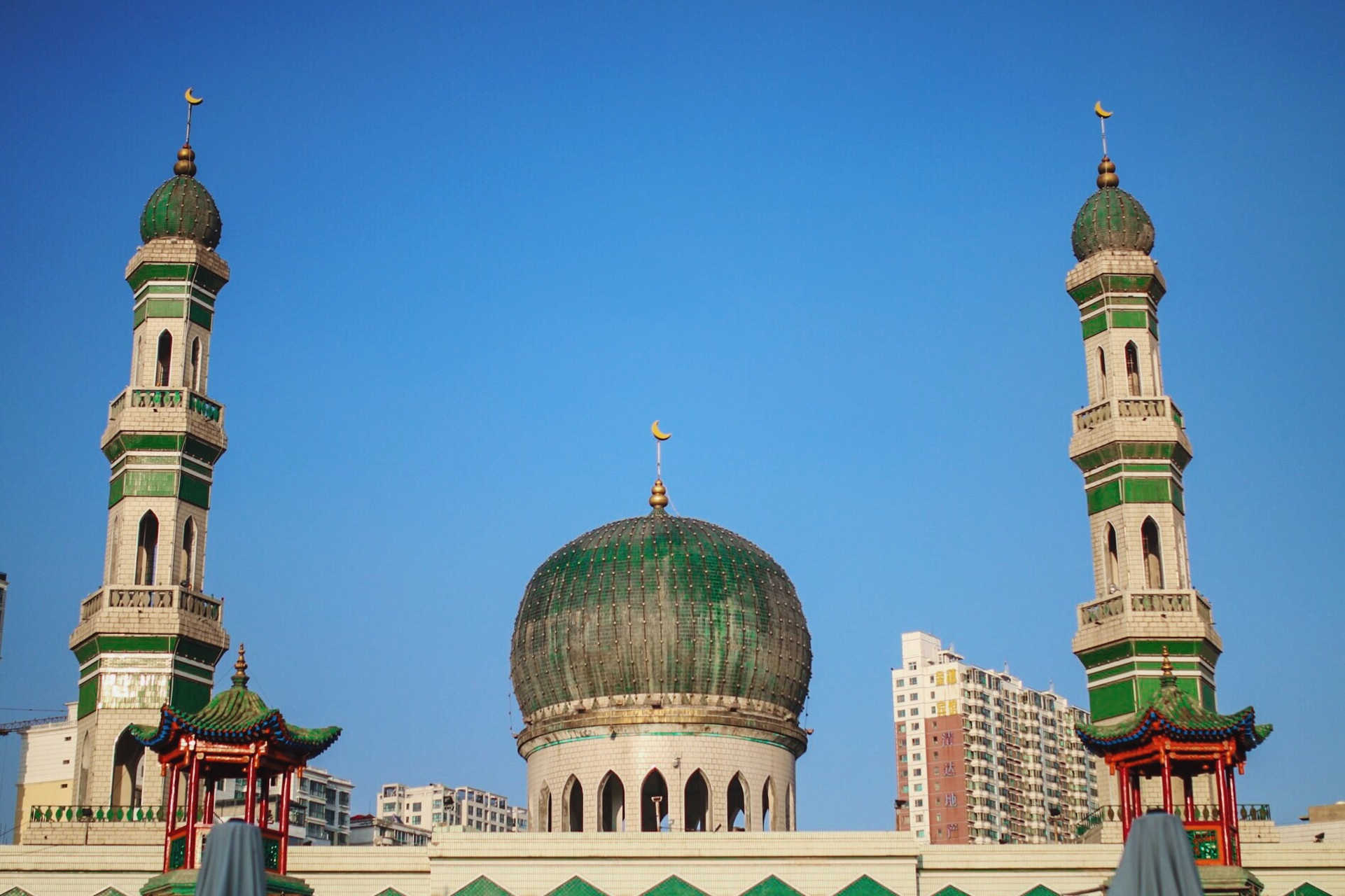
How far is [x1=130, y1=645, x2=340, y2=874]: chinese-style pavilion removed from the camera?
31234 millimetres

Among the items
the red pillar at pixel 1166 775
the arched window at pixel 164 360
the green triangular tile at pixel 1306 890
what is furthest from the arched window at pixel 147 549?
the green triangular tile at pixel 1306 890

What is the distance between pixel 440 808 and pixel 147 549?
246 feet

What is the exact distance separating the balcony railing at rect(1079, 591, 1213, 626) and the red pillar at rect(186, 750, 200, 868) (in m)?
19.5

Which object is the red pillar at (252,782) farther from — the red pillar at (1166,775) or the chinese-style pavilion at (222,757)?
the red pillar at (1166,775)

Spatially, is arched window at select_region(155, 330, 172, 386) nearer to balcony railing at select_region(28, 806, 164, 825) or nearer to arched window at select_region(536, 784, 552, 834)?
balcony railing at select_region(28, 806, 164, 825)

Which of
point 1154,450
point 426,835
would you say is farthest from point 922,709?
point 1154,450

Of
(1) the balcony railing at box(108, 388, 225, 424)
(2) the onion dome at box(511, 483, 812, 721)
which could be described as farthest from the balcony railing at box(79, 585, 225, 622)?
(2) the onion dome at box(511, 483, 812, 721)

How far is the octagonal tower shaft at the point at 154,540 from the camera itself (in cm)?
3859

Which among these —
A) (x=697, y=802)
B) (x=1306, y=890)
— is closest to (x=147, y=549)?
(x=697, y=802)

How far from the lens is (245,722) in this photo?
31.8m

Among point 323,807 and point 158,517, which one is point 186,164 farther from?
point 323,807

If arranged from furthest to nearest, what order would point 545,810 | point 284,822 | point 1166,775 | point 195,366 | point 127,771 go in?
point 195,366 < point 545,810 < point 127,771 < point 1166,775 < point 284,822

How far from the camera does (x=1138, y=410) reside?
138ft

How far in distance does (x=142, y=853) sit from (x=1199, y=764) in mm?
19907
